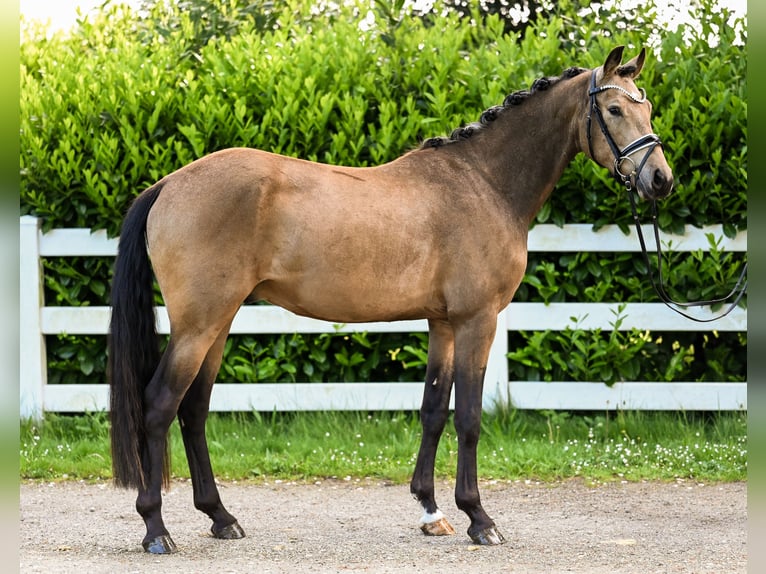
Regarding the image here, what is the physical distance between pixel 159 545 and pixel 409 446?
2.37 metres

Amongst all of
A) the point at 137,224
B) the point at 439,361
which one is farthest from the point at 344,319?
the point at 137,224

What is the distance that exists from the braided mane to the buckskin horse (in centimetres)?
1

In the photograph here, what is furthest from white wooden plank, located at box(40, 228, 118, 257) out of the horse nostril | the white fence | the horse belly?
the horse nostril

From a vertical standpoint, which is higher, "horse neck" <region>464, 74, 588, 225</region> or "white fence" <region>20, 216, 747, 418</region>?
"horse neck" <region>464, 74, 588, 225</region>

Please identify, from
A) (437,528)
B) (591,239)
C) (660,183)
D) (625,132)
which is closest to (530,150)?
(625,132)

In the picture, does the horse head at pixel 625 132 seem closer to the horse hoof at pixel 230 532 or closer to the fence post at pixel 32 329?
the horse hoof at pixel 230 532

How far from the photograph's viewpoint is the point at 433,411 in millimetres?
4988

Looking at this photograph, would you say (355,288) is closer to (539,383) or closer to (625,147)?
(625,147)

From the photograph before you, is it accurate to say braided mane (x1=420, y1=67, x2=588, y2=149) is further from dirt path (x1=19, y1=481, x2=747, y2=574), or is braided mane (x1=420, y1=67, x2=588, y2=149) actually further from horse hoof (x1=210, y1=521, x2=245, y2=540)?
horse hoof (x1=210, y1=521, x2=245, y2=540)

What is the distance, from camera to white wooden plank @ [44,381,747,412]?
6598mm

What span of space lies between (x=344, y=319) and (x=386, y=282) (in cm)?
32

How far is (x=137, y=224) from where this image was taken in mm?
4586

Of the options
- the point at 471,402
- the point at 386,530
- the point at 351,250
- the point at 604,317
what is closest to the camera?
the point at 351,250

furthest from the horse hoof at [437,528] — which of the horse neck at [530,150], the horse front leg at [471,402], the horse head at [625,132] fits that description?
the horse head at [625,132]
